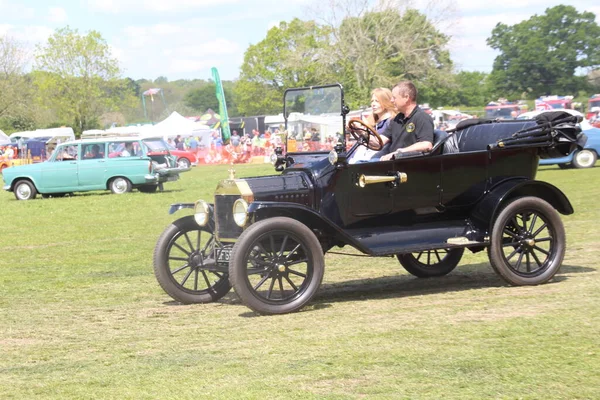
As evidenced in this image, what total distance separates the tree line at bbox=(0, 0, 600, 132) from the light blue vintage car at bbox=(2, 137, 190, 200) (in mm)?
27776

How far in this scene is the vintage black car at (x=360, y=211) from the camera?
700 centimetres

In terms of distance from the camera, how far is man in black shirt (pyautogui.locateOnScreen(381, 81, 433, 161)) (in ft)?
24.7

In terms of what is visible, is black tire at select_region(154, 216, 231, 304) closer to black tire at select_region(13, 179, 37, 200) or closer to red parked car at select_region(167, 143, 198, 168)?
black tire at select_region(13, 179, 37, 200)

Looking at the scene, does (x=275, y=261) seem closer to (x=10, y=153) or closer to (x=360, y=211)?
(x=360, y=211)

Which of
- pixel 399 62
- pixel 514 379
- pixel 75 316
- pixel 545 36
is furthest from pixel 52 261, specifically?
pixel 545 36

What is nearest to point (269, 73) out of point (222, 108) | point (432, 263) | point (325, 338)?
point (222, 108)

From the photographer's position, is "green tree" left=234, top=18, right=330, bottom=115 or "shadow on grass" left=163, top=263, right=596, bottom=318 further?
"green tree" left=234, top=18, right=330, bottom=115

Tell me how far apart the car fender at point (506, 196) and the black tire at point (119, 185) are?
60.6ft

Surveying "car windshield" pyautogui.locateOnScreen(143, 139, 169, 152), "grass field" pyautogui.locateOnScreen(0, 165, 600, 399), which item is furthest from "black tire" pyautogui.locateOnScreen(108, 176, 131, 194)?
"grass field" pyautogui.locateOnScreen(0, 165, 600, 399)

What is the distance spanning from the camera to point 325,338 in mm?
5863

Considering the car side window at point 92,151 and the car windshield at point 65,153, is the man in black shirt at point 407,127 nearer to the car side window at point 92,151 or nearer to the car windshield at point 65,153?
the car side window at point 92,151

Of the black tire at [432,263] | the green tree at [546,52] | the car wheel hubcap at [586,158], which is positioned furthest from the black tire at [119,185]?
the green tree at [546,52]

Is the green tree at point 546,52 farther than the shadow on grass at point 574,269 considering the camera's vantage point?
Yes

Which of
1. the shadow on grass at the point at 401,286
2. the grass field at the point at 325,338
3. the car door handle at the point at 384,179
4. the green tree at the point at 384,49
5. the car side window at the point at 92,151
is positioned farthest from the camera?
the green tree at the point at 384,49
